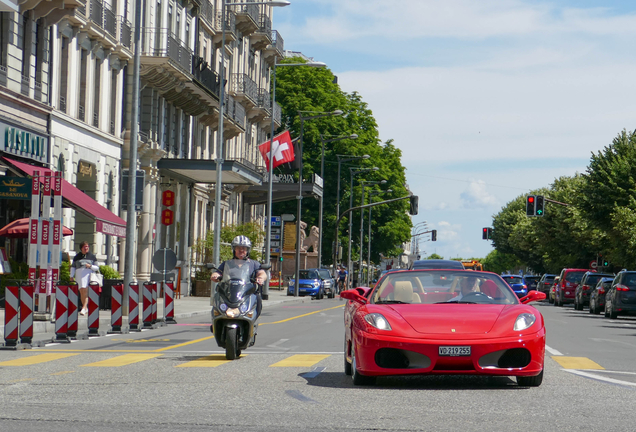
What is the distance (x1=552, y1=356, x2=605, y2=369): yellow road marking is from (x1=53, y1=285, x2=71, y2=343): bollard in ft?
26.3

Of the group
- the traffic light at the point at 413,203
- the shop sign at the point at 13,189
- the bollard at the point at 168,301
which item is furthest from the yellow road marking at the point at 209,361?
the traffic light at the point at 413,203

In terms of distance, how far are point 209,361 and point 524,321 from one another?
4918 millimetres

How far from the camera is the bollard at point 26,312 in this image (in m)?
16.7

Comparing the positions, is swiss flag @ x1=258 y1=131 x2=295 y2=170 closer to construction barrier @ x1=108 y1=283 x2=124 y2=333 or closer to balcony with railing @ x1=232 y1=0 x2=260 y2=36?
balcony with railing @ x1=232 y1=0 x2=260 y2=36

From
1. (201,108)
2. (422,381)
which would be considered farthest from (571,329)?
(201,108)

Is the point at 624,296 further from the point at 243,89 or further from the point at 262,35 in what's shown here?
the point at 262,35

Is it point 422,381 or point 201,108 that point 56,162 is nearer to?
point 201,108

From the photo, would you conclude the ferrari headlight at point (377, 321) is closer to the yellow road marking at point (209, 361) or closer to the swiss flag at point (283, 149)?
the yellow road marking at point (209, 361)

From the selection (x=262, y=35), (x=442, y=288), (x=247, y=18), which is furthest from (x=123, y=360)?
(x=262, y=35)

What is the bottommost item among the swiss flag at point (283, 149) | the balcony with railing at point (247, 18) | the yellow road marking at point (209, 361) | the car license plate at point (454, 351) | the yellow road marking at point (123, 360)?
the yellow road marking at point (123, 360)

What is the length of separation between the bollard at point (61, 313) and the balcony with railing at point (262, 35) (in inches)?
1746

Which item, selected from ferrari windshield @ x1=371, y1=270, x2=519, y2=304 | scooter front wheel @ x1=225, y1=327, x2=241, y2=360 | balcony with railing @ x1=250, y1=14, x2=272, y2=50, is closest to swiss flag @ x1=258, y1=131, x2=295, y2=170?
balcony with railing @ x1=250, y1=14, x2=272, y2=50

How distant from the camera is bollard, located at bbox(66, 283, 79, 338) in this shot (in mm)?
18438

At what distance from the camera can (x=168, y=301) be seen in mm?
24375
